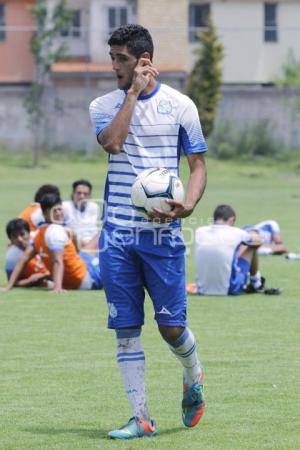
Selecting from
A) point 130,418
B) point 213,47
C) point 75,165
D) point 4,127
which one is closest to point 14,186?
point 75,165

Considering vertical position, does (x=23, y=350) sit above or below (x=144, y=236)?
below

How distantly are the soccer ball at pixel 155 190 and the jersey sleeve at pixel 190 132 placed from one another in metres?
0.19

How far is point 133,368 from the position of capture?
6.93 m

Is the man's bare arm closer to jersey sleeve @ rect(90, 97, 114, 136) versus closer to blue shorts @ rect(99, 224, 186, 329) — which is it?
jersey sleeve @ rect(90, 97, 114, 136)

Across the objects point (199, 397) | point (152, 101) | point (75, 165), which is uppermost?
point (152, 101)

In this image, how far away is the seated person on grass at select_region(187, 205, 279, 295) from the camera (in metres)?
13.5

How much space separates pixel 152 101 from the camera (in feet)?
22.7

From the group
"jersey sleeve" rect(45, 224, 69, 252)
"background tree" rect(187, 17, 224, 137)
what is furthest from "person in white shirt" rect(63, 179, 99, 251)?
"background tree" rect(187, 17, 224, 137)

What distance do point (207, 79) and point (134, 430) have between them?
131 feet

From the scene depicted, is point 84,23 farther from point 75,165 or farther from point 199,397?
point 199,397

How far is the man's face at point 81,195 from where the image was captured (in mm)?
16406

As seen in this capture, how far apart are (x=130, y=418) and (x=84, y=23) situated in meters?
49.3

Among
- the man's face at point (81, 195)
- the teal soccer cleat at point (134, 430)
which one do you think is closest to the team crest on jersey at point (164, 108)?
the teal soccer cleat at point (134, 430)

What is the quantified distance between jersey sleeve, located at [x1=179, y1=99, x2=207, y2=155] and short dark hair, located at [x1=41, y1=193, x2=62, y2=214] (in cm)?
684
